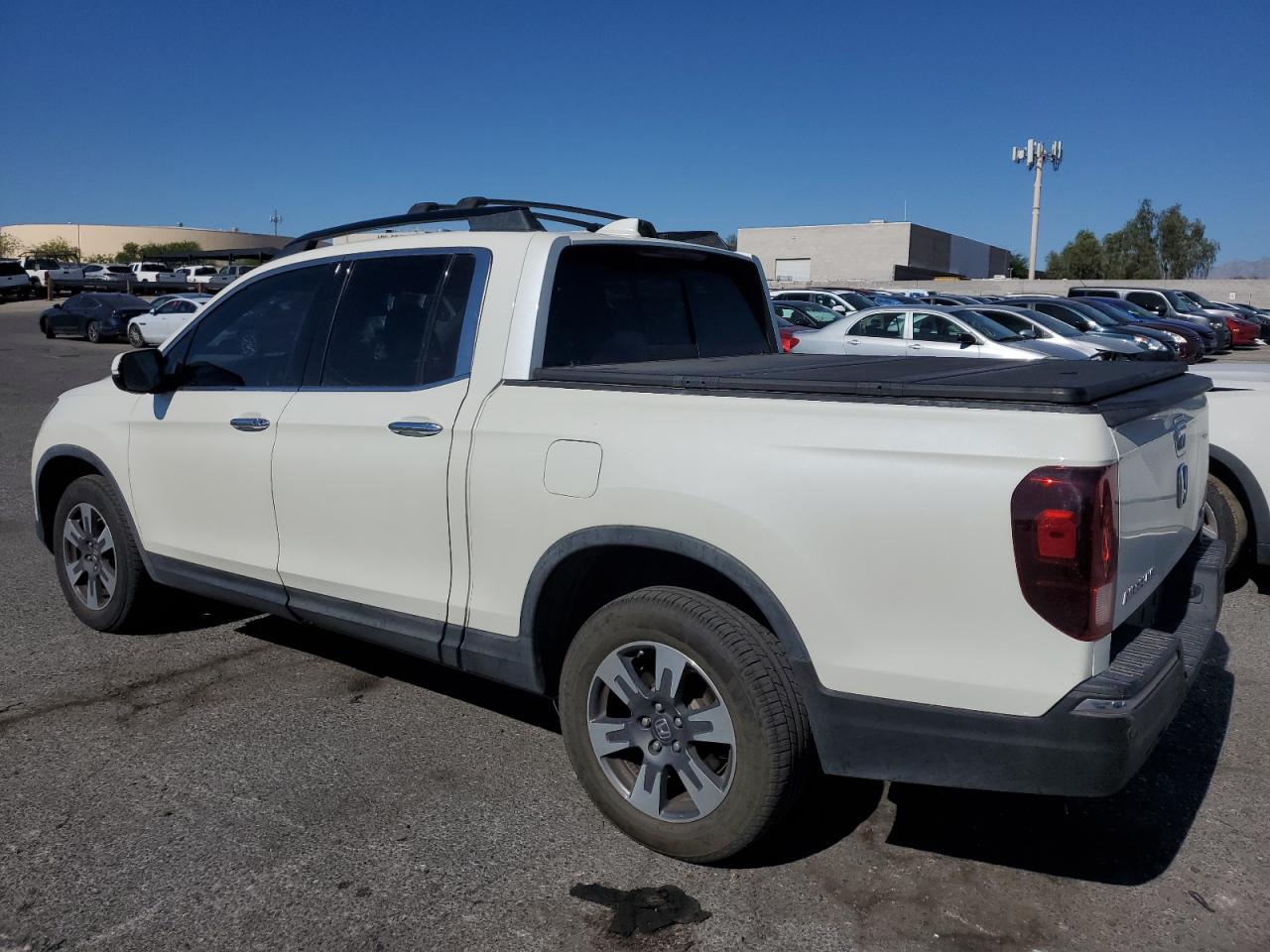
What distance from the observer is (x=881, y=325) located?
58.4 feet

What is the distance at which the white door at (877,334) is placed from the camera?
17.3 metres

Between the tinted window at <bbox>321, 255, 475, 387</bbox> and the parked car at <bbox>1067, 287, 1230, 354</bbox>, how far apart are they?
29.8m

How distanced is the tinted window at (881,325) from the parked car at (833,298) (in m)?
8.20

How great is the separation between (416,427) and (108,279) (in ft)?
190

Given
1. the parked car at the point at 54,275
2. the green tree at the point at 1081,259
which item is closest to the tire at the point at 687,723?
the parked car at the point at 54,275

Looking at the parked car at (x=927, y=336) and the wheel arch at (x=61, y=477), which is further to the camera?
the parked car at (x=927, y=336)

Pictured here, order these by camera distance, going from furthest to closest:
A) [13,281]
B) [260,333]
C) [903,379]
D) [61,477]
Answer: [13,281] < [61,477] < [260,333] < [903,379]

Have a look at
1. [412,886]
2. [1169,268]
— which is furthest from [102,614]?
[1169,268]

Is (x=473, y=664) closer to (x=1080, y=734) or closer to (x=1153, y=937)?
(x=1080, y=734)

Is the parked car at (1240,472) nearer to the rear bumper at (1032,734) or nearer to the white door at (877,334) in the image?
the rear bumper at (1032,734)

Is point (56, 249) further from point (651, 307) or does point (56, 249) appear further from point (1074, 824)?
point (1074, 824)

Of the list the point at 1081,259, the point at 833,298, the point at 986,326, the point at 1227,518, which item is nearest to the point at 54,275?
the point at 833,298

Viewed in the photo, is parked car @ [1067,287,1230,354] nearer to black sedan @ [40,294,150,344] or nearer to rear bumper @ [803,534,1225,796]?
black sedan @ [40,294,150,344]

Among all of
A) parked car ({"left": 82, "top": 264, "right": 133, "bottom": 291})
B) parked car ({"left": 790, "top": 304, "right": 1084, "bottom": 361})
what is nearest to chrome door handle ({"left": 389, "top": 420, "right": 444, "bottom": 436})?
parked car ({"left": 790, "top": 304, "right": 1084, "bottom": 361})
